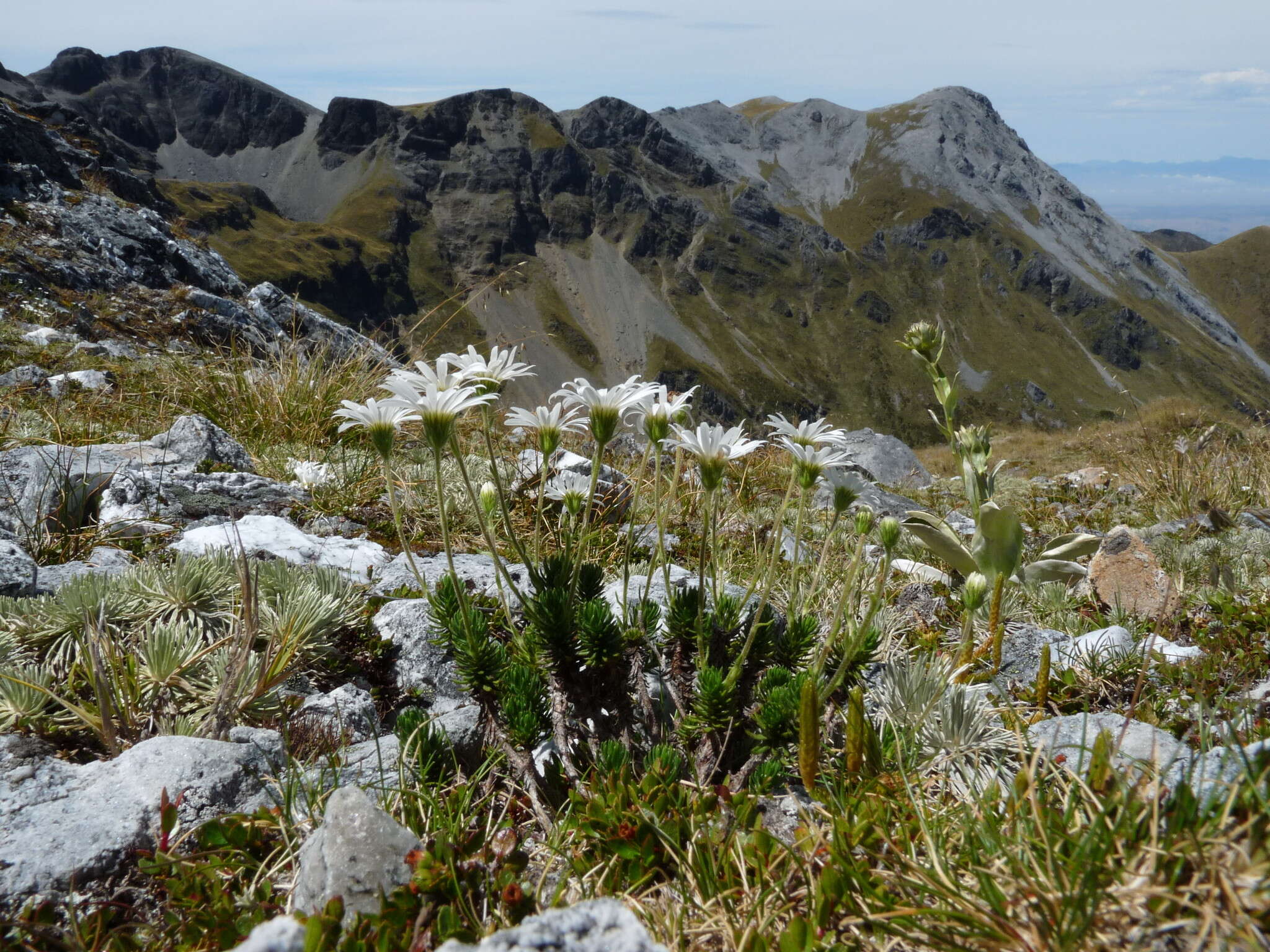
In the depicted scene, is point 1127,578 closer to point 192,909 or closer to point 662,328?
point 192,909

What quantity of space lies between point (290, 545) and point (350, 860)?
266 centimetres

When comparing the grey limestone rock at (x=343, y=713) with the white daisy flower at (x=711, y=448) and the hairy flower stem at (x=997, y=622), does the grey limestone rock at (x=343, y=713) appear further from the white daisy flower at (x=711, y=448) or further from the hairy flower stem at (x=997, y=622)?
the hairy flower stem at (x=997, y=622)

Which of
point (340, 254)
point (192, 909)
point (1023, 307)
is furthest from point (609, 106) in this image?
point (192, 909)

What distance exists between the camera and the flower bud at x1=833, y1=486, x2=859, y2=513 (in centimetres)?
233

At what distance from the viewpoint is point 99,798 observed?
1943mm

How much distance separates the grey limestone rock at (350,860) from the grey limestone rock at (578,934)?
1.32 feet

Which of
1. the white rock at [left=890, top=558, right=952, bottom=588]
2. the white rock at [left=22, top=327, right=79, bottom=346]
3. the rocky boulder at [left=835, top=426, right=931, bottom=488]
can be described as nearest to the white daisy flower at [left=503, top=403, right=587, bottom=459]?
the white rock at [left=890, top=558, right=952, bottom=588]

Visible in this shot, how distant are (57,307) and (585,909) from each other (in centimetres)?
1590

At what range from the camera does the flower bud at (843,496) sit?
7.64 feet

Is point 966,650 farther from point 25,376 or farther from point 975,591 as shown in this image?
point 25,376

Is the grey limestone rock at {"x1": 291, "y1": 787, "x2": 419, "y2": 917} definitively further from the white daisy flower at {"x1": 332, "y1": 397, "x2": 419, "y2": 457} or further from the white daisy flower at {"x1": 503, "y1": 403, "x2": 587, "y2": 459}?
the white daisy flower at {"x1": 503, "y1": 403, "x2": 587, "y2": 459}

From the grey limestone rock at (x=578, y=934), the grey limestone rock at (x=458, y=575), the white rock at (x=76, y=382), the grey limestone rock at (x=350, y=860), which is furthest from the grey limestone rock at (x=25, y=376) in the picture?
the grey limestone rock at (x=578, y=934)

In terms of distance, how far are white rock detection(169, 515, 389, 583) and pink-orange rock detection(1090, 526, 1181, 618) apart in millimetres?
3951

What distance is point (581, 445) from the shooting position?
8211 mm
